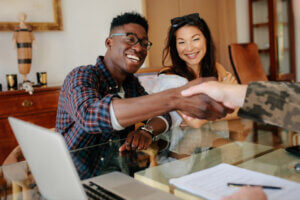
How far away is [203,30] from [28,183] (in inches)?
71.4

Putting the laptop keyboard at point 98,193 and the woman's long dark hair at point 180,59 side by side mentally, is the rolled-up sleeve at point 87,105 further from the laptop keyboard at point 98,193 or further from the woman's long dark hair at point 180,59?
the woman's long dark hair at point 180,59

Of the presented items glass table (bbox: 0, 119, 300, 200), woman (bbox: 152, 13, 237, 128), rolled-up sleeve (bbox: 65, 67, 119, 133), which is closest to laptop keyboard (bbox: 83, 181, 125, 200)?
glass table (bbox: 0, 119, 300, 200)

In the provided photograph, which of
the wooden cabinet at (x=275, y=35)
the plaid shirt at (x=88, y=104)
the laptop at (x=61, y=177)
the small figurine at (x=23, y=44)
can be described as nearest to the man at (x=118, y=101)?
the plaid shirt at (x=88, y=104)

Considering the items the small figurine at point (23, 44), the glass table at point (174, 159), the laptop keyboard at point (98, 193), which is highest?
the small figurine at point (23, 44)

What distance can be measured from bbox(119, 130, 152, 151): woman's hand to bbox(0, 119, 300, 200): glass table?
0.04 m

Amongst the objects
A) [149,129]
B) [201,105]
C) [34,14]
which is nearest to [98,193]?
[201,105]

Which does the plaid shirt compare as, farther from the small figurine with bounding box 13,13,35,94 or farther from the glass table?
the small figurine with bounding box 13,13,35,94

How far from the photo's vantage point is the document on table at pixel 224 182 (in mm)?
875

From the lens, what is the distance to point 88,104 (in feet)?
4.11

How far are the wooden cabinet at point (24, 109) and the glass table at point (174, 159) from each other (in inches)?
49.6

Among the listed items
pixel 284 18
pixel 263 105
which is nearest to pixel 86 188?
pixel 263 105

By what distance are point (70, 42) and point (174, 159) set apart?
8.44ft

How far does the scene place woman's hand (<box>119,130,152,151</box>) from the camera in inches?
56.4

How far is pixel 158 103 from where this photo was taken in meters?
1.17
